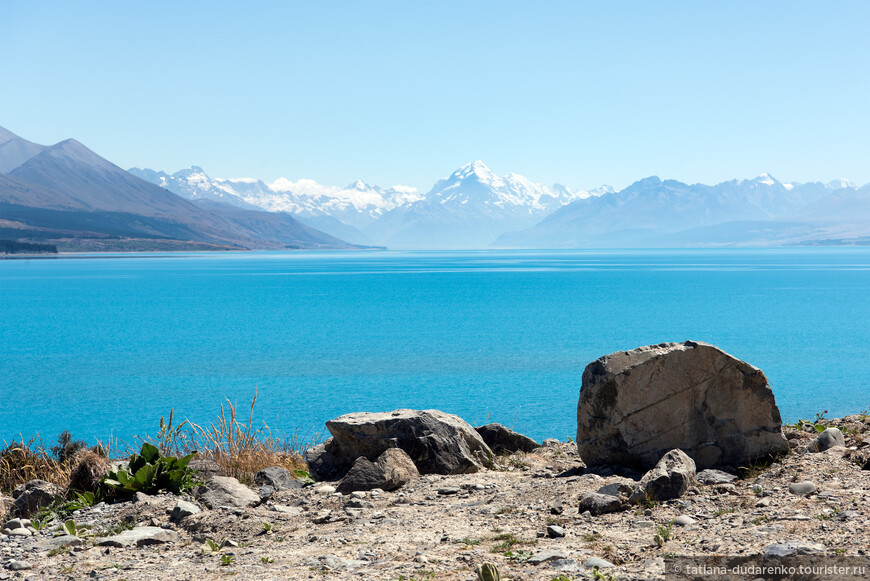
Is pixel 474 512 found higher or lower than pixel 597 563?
lower

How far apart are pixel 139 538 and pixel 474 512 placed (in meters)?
3.05

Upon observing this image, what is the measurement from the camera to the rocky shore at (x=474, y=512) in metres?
5.86

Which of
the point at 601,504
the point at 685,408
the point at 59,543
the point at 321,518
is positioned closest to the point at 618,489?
the point at 601,504

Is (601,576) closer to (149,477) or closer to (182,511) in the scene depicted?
(182,511)

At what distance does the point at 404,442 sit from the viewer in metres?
9.80

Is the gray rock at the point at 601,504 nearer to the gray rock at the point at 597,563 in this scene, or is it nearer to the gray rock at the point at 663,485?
the gray rock at the point at 663,485

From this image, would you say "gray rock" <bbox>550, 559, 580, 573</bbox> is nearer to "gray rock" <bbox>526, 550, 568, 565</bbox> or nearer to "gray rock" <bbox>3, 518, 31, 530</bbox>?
"gray rock" <bbox>526, 550, 568, 565</bbox>

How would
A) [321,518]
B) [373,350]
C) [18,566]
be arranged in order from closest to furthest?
[18,566], [321,518], [373,350]

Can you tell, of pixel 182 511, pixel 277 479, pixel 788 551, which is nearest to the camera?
pixel 788 551

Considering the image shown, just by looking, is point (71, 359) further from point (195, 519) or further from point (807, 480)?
point (807, 480)

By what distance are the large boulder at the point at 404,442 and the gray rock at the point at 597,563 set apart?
4048 millimetres

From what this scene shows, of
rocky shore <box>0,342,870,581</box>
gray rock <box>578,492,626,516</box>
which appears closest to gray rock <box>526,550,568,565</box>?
rocky shore <box>0,342,870,581</box>

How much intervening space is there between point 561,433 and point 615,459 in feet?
47.7

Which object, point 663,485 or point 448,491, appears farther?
point 448,491
